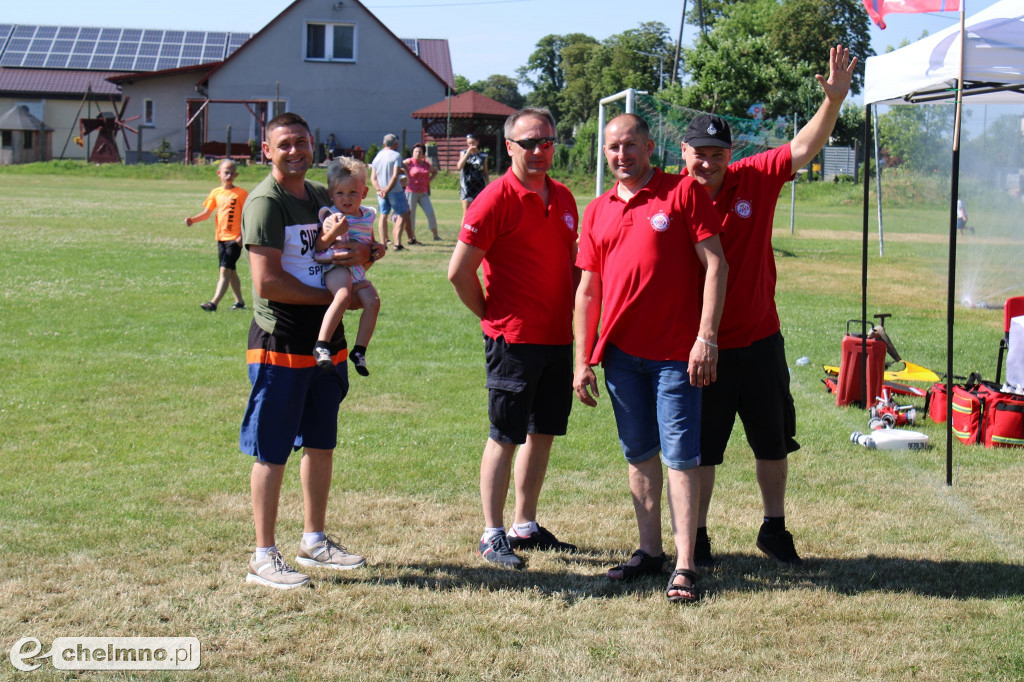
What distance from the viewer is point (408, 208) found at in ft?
58.5

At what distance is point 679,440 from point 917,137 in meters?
11.7

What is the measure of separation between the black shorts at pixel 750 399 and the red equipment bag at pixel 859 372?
3411 millimetres

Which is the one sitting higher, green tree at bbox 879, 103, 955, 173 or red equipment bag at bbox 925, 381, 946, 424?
green tree at bbox 879, 103, 955, 173

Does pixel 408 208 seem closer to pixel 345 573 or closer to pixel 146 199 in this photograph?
pixel 345 573

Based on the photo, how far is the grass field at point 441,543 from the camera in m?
3.78

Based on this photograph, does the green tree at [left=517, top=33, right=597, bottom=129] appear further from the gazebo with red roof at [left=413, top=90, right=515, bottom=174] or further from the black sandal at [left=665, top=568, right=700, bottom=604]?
the black sandal at [left=665, top=568, right=700, bottom=604]

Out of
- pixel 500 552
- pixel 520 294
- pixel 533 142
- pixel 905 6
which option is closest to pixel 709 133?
pixel 533 142

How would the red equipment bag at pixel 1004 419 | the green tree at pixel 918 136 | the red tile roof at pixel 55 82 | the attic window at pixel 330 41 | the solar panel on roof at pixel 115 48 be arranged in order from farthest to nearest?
the solar panel on roof at pixel 115 48, the red tile roof at pixel 55 82, the attic window at pixel 330 41, the green tree at pixel 918 136, the red equipment bag at pixel 1004 419

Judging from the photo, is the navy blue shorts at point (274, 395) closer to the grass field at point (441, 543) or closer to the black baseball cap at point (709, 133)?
the grass field at point (441, 543)

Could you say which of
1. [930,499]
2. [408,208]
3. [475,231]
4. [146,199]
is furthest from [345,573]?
[146,199]

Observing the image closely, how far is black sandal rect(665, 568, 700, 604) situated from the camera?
13.8 feet

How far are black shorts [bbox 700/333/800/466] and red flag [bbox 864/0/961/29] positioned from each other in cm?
270

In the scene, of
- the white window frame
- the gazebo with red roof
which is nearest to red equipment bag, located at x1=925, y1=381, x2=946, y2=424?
the gazebo with red roof

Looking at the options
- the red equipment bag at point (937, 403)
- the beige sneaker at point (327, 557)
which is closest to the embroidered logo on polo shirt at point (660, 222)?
the beige sneaker at point (327, 557)
